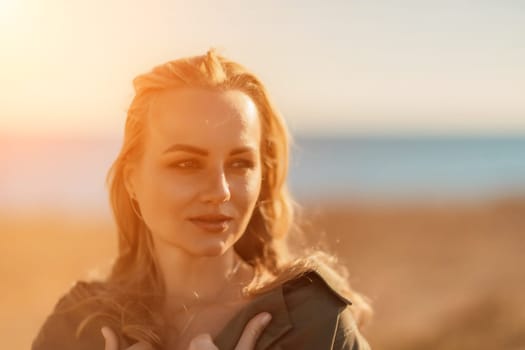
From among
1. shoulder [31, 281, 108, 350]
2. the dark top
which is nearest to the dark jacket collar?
the dark top

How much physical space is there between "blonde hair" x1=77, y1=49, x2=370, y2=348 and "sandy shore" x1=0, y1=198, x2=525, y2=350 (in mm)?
284

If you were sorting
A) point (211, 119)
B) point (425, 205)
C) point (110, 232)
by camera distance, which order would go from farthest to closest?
point (425, 205) → point (110, 232) → point (211, 119)

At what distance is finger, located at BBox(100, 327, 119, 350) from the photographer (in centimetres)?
405

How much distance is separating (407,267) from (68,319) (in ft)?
25.6

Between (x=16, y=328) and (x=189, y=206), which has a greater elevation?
(x=16, y=328)

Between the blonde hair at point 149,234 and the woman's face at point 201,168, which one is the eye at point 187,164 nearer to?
the woman's face at point 201,168

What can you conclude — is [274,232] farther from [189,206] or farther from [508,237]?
[508,237]

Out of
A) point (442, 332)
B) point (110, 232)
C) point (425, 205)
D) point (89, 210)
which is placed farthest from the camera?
point (89, 210)

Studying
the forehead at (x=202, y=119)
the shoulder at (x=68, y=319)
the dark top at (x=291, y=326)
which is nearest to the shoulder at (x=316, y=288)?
the dark top at (x=291, y=326)

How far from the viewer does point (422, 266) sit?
11.7 meters

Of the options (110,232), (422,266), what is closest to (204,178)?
(422,266)

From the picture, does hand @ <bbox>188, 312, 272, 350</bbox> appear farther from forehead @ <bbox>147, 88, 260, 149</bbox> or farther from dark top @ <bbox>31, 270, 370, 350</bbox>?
forehead @ <bbox>147, 88, 260, 149</bbox>

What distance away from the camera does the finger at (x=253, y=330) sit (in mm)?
3920

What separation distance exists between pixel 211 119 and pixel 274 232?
32.5 inches
